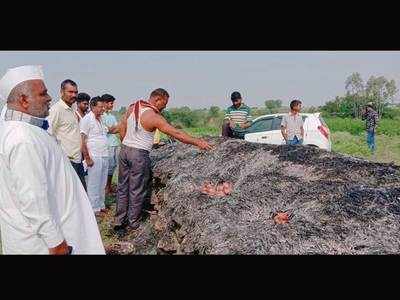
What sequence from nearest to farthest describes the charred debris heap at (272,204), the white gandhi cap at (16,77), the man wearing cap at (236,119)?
the white gandhi cap at (16,77)
the charred debris heap at (272,204)
the man wearing cap at (236,119)

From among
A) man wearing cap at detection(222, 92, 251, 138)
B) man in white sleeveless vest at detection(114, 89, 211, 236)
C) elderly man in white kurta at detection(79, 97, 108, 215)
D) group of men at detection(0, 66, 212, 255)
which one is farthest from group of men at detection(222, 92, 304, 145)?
group of men at detection(0, 66, 212, 255)

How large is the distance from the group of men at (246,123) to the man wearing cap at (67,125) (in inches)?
66.8

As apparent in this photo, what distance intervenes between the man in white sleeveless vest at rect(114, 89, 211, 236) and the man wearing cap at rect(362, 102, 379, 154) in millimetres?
2041

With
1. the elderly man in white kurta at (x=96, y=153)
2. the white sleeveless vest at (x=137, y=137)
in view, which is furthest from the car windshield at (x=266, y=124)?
the elderly man in white kurta at (x=96, y=153)

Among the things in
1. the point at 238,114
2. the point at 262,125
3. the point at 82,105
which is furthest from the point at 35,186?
the point at 262,125

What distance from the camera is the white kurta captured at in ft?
10.8

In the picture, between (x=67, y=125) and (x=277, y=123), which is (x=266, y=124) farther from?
(x=67, y=125)

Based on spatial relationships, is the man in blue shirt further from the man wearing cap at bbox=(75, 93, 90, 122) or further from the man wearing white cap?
the man wearing white cap

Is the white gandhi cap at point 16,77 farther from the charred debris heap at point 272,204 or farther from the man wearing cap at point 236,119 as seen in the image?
the man wearing cap at point 236,119

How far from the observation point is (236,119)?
305 inches

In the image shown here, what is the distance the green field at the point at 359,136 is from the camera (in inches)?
263

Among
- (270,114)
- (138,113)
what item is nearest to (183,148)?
(270,114)
